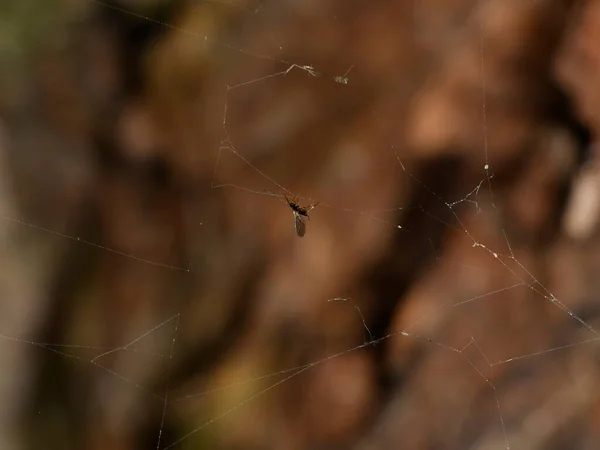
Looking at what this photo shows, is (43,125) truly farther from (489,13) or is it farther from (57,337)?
(489,13)

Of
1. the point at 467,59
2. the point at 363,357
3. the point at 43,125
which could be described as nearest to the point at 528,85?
the point at 467,59

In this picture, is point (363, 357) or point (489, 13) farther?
point (363, 357)

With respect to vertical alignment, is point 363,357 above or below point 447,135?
below
